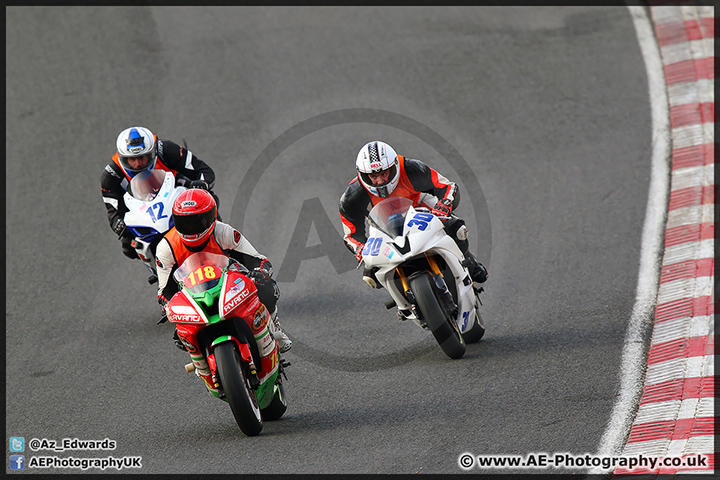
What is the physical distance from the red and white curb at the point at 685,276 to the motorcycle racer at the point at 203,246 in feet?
10.4

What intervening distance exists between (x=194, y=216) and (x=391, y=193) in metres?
2.04

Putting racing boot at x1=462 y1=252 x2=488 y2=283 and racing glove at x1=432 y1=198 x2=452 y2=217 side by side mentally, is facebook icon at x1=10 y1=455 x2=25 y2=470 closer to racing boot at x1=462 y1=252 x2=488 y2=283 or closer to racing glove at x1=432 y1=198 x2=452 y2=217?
racing glove at x1=432 y1=198 x2=452 y2=217

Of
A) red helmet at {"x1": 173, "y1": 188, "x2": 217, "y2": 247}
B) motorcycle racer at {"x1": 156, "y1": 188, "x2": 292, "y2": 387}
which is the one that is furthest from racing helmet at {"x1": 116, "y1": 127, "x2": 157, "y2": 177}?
red helmet at {"x1": 173, "y1": 188, "x2": 217, "y2": 247}

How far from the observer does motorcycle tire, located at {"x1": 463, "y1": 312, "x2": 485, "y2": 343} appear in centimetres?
780

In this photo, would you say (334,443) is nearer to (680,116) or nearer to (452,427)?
(452,427)

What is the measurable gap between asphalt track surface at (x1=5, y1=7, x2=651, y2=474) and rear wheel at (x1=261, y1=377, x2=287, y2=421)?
0.28 feet

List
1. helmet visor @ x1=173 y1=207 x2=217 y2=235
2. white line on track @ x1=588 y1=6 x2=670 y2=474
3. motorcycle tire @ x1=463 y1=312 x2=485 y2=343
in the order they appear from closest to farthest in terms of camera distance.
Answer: white line on track @ x1=588 y1=6 x2=670 y2=474 < helmet visor @ x1=173 y1=207 x2=217 y2=235 < motorcycle tire @ x1=463 y1=312 x2=485 y2=343

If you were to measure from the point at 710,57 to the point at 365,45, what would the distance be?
5.78 m

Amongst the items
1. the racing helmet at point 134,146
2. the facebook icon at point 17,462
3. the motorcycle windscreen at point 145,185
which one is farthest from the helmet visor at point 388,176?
the facebook icon at point 17,462

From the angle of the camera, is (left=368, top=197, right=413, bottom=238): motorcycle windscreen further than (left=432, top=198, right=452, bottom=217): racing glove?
No

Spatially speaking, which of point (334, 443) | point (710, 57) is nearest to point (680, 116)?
point (710, 57)

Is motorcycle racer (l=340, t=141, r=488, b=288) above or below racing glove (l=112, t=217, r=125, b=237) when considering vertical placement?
above

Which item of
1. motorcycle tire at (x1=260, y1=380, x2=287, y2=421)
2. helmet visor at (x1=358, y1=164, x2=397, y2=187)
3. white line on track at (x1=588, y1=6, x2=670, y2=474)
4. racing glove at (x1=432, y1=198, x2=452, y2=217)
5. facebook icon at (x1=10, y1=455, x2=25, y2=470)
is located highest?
helmet visor at (x1=358, y1=164, x2=397, y2=187)

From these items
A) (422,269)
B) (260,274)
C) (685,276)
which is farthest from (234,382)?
(685,276)
